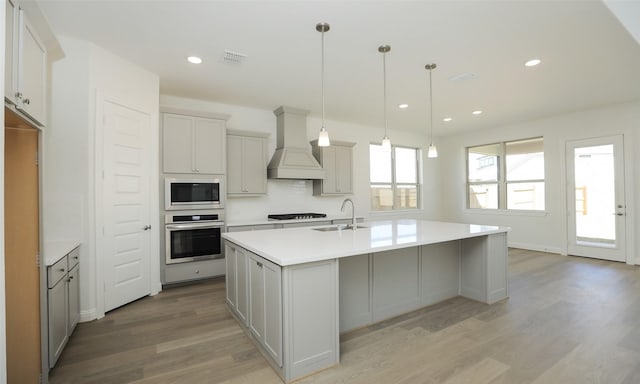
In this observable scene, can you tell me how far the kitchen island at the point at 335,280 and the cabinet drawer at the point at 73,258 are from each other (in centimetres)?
126

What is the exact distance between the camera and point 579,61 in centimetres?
344

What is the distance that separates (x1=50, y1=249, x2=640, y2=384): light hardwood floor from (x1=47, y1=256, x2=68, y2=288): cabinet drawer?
2.09 ft

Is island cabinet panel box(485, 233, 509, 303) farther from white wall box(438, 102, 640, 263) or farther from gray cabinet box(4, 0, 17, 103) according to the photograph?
gray cabinet box(4, 0, 17, 103)

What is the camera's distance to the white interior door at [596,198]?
17.0 ft

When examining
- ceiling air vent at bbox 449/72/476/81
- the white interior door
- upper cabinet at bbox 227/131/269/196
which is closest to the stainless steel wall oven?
upper cabinet at bbox 227/131/269/196

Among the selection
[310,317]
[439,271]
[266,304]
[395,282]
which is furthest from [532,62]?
[266,304]

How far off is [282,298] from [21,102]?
1.80 m

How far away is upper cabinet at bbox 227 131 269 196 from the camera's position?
468 centimetres

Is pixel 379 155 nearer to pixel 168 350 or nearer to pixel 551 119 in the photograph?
pixel 551 119

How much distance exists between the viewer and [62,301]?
7.57 ft

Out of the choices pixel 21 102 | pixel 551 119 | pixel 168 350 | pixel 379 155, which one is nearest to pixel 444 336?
pixel 168 350

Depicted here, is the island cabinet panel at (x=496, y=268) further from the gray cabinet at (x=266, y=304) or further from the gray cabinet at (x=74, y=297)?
the gray cabinet at (x=74, y=297)

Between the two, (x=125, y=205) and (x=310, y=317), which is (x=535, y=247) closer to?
(x=310, y=317)

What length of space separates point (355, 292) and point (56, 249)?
2.49m
